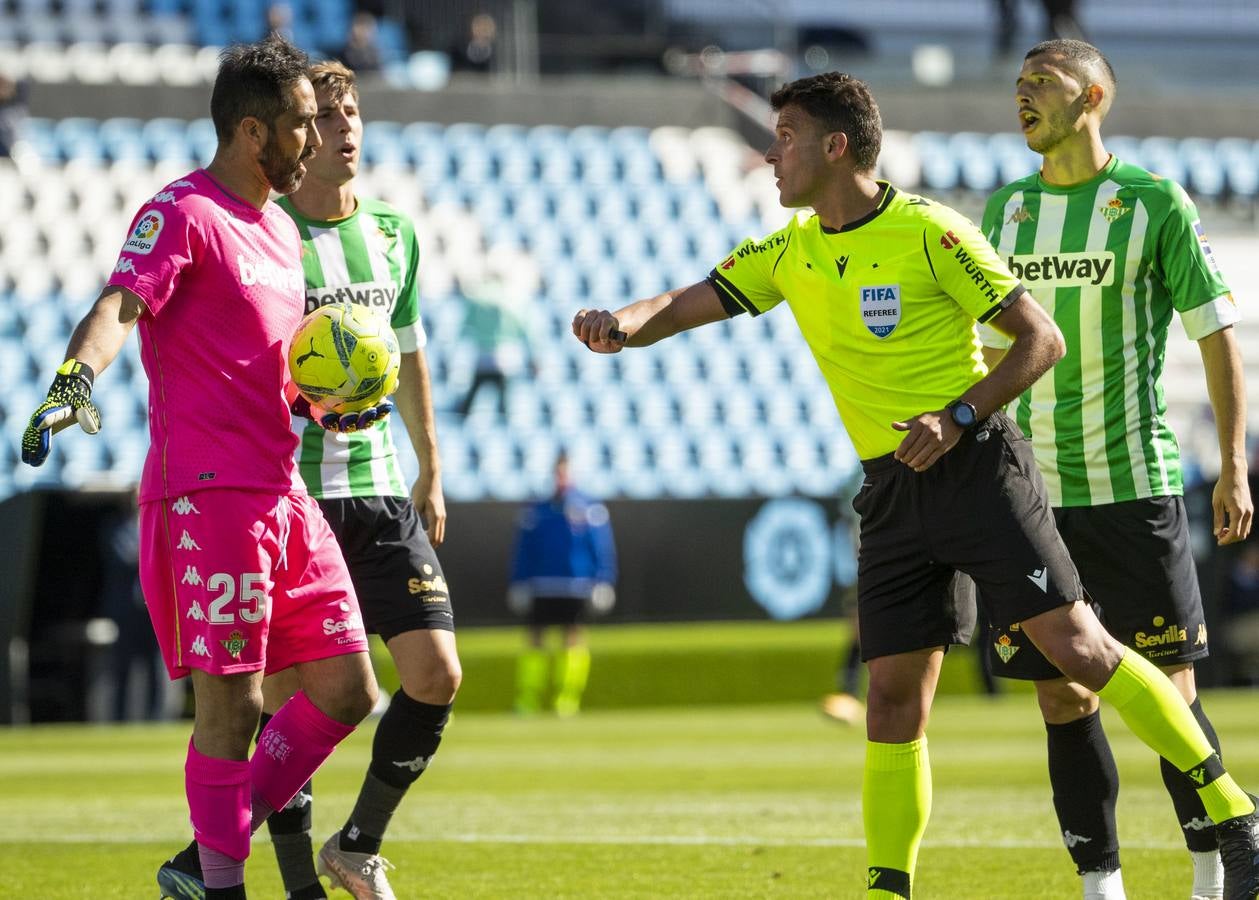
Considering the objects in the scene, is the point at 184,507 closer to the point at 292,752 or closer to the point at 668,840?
the point at 292,752

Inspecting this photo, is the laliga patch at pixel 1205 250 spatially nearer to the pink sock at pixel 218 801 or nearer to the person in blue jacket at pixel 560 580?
the pink sock at pixel 218 801

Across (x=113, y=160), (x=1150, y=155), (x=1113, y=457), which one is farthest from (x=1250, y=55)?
(x=1113, y=457)

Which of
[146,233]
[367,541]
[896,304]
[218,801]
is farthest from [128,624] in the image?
[896,304]

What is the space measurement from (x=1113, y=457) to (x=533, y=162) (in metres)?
17.1

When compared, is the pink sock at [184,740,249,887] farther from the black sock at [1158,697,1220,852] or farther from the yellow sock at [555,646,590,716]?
the yellow sock at [555,646,590,716]

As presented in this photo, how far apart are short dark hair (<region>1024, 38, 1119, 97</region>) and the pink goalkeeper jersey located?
233 cm

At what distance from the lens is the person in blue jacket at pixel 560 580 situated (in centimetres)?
1645

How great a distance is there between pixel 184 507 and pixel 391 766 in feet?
3.99

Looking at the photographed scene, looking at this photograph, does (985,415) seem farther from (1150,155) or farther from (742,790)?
(1150,155)

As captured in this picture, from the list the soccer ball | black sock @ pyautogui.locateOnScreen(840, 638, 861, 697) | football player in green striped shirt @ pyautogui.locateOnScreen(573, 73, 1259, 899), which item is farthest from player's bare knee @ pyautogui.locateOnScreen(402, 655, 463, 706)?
black sock @ pyautogui.locateOnScreen(840, 638, 861, 697)

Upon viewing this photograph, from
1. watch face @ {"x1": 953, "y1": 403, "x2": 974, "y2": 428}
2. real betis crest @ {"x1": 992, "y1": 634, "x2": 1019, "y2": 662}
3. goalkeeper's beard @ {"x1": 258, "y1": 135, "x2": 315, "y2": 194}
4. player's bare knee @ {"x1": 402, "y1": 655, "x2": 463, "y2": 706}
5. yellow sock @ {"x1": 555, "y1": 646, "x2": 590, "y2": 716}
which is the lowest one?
yellow sock @ {"x1": 555, "y1": 646, "x2": 590, "y2": 716}

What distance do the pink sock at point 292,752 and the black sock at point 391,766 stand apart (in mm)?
363

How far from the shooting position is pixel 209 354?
14.9 ft

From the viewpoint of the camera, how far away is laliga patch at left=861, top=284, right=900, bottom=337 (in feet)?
15.2
